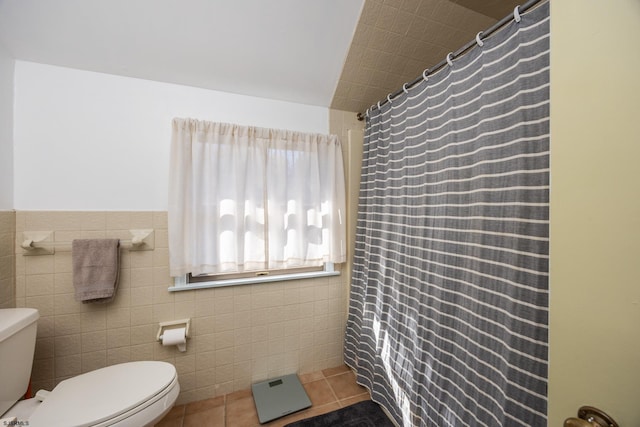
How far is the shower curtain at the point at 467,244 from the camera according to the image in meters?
0.76

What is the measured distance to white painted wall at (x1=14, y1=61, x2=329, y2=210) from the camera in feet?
4.09

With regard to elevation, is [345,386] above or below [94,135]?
below

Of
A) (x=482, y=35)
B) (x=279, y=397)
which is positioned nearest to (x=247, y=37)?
(x=482, y=35)

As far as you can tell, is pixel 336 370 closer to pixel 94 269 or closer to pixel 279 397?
pixel 279 397

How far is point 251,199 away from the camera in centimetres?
158

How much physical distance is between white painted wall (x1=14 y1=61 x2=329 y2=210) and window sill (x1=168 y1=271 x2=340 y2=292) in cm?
51

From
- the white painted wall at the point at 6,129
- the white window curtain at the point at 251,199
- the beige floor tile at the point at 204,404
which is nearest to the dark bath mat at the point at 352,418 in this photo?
the beige floor tile at the point at 204,404

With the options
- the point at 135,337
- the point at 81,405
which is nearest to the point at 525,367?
the point at 81,405

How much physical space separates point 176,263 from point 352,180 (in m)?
1.37

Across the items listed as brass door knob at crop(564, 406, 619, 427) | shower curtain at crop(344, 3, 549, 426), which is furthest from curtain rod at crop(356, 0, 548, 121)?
brass door knob at crop(564, 406, 619, 427)

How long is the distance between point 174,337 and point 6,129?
1423 millimetres

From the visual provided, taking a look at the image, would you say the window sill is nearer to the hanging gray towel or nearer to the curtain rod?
the hanging gray towel

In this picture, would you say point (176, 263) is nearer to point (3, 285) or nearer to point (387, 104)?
point (3, 285)

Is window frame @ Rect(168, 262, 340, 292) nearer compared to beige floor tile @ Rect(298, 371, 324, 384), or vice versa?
window frame @ Rect(168, 262, 340, 292)
